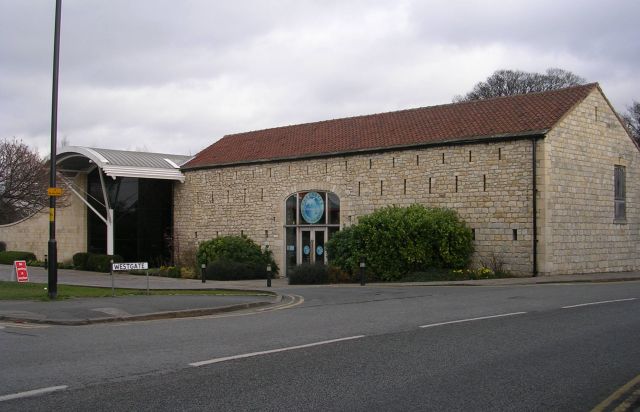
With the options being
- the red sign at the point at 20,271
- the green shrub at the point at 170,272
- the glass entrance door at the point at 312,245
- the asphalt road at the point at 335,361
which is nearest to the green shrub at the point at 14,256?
the green shrub at the point at 170,272

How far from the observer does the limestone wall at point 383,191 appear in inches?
1027

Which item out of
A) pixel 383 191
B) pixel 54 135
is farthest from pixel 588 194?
pixel 54 135

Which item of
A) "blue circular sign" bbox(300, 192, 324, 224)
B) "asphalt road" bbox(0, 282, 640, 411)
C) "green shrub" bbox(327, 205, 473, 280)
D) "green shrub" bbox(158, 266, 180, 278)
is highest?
"blue circular sign" bbox(300, 192, 324, 224)

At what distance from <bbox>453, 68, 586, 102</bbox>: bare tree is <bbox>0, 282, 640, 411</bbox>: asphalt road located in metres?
46.3

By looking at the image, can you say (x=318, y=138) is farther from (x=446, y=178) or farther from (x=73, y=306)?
(x=73, y=306)

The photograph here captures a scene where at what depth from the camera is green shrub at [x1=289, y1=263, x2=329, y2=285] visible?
2798 centimetres

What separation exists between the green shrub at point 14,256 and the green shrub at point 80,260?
5.78 metres

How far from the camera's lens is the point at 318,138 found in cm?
3434

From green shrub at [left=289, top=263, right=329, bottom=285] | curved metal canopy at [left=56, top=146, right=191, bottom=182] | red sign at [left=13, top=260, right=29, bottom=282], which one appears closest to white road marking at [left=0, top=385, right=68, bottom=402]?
red sign at [left=13, top=260, right=29, bottom=282]

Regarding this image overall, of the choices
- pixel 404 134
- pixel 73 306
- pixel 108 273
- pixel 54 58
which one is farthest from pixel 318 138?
pixel 73 306

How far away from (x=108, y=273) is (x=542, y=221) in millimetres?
22588

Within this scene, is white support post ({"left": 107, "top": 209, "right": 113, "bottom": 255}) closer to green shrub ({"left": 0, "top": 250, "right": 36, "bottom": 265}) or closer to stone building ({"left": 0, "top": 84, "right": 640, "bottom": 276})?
stone building ({"left": 0, "top": 84, "right": 640, "bottom": 276})

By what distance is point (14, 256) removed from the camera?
43.2 meters

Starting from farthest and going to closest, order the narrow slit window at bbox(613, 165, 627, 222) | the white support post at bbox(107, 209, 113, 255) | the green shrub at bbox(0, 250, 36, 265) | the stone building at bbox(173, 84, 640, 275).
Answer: the green shrub at bbox(0, 250, 36, 265) < the white support post at bbox(107, 209, 113, 255) < the narrow slit window at bbox(613, 165, 627, 222) < the stone building at bbox(173, 84, 640, 275)
